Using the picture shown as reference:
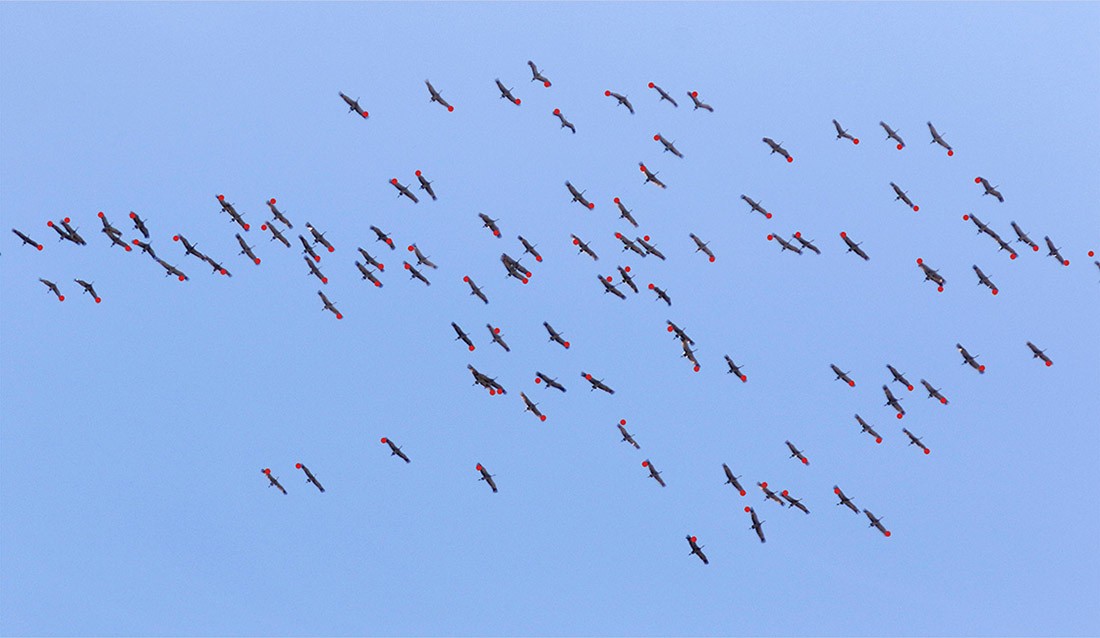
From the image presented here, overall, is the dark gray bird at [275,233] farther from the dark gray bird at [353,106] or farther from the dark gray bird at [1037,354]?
the dark gray bird at [1037,354]

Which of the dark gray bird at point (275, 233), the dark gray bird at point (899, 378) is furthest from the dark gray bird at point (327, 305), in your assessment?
the dark gray bird at point (899, 378)

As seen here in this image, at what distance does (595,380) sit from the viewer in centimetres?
17288

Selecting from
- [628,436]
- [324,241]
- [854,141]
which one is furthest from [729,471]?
[324,241]

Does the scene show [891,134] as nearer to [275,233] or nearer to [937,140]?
[937,140]

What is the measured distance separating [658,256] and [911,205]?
27933 millimetres

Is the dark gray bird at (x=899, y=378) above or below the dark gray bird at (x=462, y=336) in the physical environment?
below

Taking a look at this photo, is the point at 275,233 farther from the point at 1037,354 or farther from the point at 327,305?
the point at 1037,354

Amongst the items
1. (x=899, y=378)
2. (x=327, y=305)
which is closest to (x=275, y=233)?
(x=327, y=305)

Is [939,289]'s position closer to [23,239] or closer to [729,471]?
[729,471]

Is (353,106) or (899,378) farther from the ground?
(353,106)

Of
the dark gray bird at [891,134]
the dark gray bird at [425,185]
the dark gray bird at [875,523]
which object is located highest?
the dark gray bird at [425,185]

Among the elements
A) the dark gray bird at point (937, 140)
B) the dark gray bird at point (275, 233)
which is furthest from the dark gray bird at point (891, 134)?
the dark gray bird at point (275, 233)

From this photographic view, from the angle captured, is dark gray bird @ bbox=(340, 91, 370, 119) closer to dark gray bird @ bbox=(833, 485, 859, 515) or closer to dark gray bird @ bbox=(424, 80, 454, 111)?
dark gray bird @ bbox=(424, 80, 454, 111)

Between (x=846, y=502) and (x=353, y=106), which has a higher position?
(x=353, y=106)
